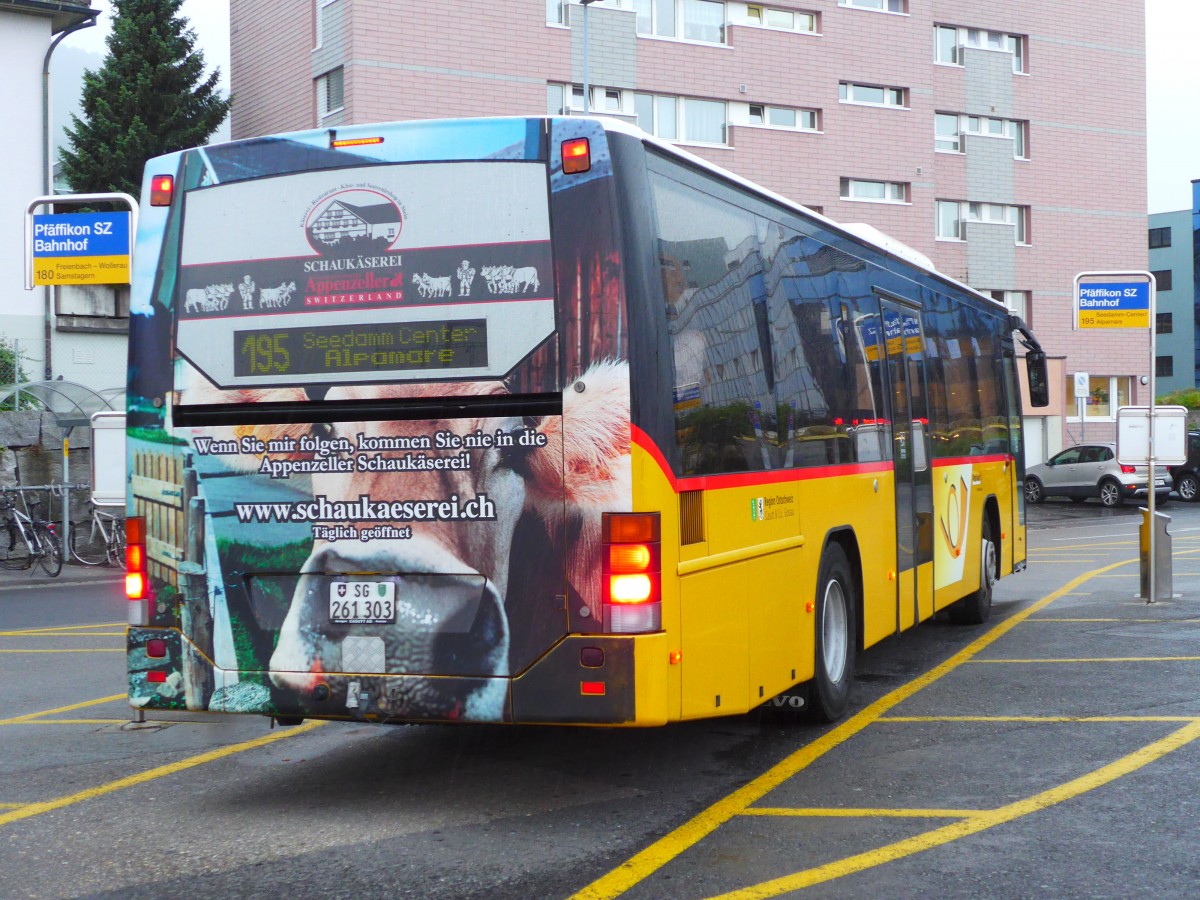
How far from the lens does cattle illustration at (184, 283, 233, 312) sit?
6.43m

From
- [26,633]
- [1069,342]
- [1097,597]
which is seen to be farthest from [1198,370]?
[26,633]

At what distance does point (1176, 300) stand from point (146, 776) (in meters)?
102

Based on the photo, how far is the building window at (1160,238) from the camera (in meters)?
100

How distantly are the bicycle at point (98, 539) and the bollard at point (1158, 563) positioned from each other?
44.8 feet

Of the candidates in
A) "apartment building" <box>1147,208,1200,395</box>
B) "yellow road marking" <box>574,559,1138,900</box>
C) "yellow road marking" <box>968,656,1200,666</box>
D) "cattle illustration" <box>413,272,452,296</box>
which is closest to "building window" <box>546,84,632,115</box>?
"yellow road marking" <box>968,656,1200,666</box>

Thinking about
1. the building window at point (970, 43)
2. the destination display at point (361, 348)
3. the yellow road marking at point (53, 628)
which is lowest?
the yellow road marking at point (53, 628)

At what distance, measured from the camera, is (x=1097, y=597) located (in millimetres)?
14969

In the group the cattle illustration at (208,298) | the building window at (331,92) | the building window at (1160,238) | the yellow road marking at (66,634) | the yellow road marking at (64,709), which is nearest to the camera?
the cattle illustration at (208,298)

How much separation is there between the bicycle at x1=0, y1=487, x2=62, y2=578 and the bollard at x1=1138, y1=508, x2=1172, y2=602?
44.2 ft

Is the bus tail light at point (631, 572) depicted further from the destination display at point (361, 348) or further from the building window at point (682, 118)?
the building window at point (682, 118)

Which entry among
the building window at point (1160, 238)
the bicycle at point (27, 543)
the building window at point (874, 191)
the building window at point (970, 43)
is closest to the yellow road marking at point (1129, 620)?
the bicycle at point (27, 543)

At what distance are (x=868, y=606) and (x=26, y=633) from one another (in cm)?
819

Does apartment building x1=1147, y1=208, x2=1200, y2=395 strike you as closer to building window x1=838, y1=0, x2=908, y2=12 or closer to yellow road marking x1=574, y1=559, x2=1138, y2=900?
building window x1=838, y1=0, x2=908, y2=12

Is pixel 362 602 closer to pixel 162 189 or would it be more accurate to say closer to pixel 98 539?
pixel 162 189
